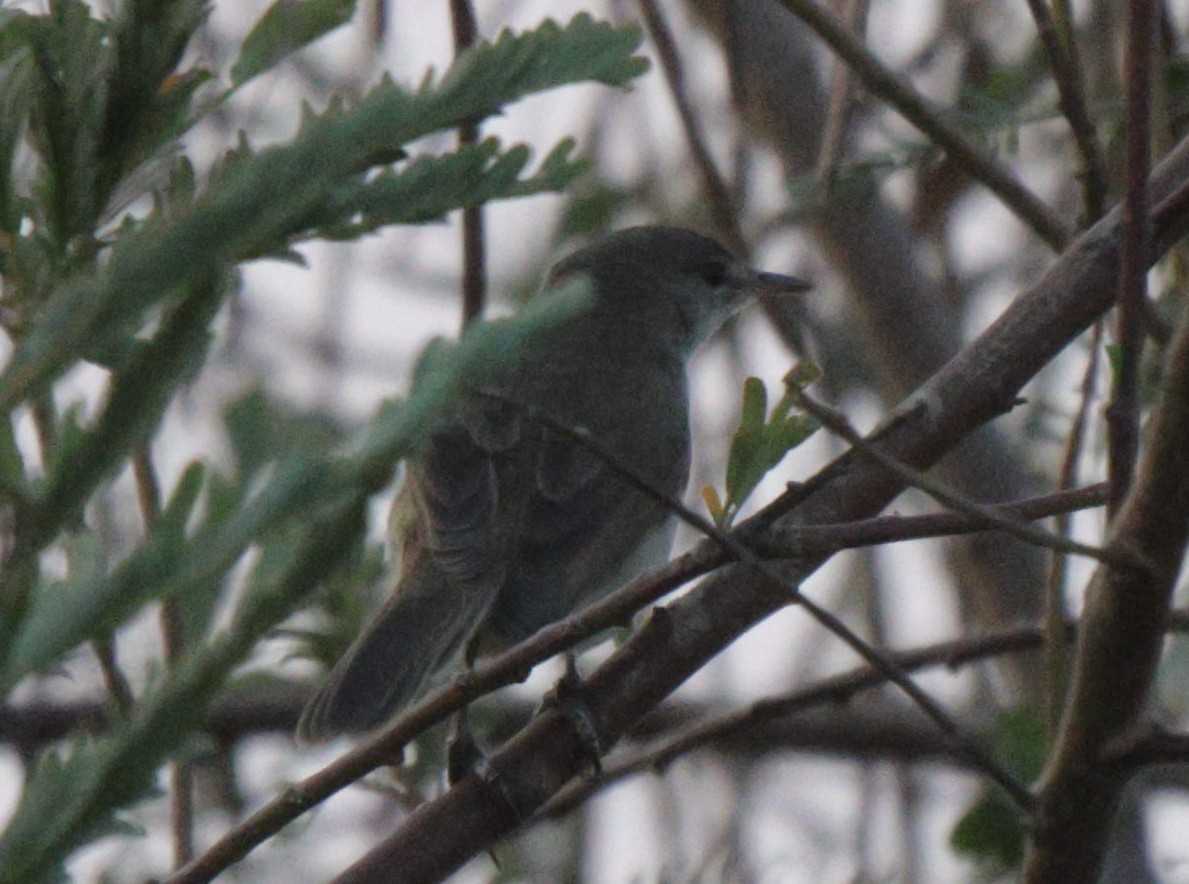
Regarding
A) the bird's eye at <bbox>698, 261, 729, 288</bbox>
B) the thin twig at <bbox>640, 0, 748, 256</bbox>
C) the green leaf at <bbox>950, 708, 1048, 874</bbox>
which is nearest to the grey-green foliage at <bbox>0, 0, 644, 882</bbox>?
the green leaf at <bbox>950, 708, 1048, 874</bbox>

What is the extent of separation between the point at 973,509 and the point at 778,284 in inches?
119

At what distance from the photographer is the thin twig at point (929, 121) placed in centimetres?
279

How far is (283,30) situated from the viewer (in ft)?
4.50

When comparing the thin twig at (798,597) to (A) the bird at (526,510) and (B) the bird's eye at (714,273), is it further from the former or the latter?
(B) the bird's eye at (714,273)

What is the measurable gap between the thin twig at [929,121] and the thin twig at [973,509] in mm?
1007

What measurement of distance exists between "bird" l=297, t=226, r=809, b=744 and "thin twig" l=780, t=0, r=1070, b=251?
68cm

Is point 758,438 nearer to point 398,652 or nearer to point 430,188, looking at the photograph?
point 430,188

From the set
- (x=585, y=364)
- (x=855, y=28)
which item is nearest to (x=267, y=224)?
(x=855, y=28)

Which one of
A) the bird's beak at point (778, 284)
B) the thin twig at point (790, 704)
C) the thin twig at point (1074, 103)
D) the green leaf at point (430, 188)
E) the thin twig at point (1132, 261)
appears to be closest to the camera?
the green leaf at point (430, 188)

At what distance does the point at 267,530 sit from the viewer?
2.87ft

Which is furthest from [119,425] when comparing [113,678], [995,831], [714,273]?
[714,273]

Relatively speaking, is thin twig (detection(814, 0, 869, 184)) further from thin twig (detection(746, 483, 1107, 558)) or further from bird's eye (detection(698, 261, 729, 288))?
thin twig (detection(746, 483, 1107, 558))

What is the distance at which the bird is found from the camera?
9.41 ft

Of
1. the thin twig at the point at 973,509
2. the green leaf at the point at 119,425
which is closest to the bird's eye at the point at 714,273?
the thin twig at the point at 973,509
